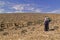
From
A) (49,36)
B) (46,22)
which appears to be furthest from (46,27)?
(49,36)

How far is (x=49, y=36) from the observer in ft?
54.6

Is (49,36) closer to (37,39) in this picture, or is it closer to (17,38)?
(37,39)

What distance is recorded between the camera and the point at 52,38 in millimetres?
15914

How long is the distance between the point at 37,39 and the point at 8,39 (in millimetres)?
2738

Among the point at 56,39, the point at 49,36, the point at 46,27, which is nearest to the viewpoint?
the point at 56,39

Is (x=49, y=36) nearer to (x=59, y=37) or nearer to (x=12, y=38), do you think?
(x=59, y=37)

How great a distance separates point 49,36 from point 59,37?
3.04ft

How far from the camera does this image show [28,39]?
1644 centimetres

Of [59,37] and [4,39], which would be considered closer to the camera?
[59,37]

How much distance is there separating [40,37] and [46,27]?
12.7ft

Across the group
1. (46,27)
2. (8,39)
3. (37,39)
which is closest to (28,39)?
(37,39)

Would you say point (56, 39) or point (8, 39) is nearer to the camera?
point (56, 39)

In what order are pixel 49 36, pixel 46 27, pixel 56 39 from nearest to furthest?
pixel 56 39 < pixel 49 36 < pixel 46 27

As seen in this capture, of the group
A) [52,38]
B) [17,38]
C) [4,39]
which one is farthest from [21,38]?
[52,38]
